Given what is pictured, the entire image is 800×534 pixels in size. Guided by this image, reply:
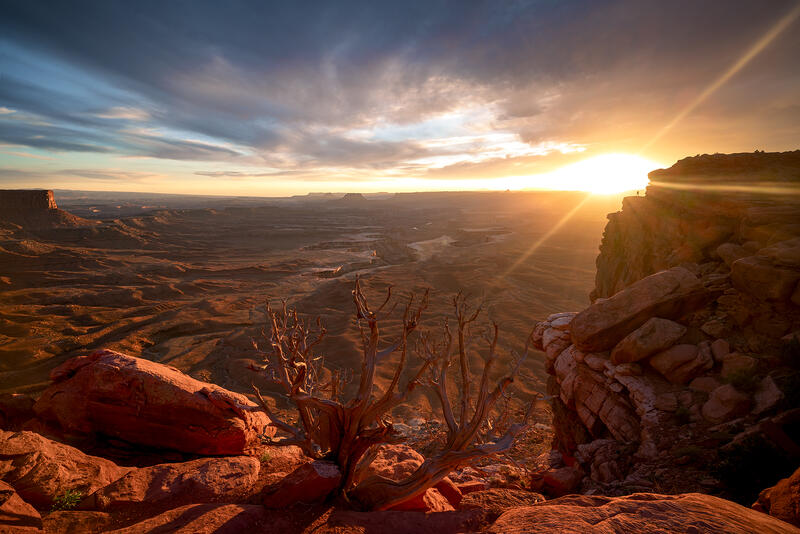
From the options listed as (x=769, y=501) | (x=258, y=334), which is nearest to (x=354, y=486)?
(x=769, y=501)

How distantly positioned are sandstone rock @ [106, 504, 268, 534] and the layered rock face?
638 cm

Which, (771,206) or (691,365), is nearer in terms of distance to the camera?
(691,365)

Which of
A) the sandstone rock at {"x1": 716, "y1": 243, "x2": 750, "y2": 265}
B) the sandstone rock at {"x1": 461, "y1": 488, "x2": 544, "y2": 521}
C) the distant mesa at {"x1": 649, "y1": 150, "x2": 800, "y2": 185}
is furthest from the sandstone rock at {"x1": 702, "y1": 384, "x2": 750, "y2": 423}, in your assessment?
the distant mesa at {"x1": 649, "y1": 150, "x2": 800, "y2": 185}

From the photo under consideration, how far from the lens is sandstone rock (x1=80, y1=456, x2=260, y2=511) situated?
5059 mm

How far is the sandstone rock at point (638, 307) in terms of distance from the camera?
8.76 metres

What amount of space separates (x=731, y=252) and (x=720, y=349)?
137 inches

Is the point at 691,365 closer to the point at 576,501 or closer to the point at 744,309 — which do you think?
the point at 744,309

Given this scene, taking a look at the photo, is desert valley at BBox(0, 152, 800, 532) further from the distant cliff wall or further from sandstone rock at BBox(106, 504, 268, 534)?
the distant cliff wall

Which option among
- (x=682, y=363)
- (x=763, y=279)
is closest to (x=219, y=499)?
(x=682, y=363)

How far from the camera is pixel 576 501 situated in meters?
4.79

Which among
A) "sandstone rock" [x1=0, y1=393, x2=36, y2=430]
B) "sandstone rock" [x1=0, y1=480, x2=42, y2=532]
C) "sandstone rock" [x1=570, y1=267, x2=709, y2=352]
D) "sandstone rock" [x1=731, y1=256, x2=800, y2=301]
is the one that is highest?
"sandstone rock" [x1=731, y1=256, x2=800, y2=301]

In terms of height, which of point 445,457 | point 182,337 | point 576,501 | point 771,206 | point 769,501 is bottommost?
point 182,337

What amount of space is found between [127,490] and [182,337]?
2088 centimetres

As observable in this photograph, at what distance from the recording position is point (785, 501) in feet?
13.2
